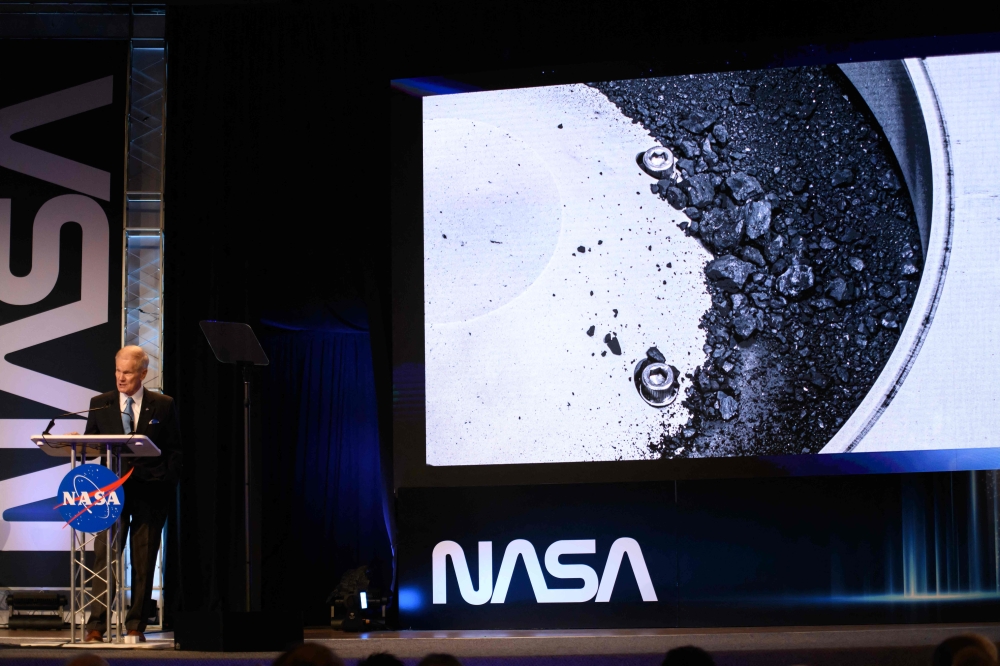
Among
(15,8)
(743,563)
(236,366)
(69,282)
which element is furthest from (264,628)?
(15,8)

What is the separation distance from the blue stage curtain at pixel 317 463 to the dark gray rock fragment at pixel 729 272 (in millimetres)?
1883

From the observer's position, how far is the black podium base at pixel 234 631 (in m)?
3.64

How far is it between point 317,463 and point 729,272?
2388 mm

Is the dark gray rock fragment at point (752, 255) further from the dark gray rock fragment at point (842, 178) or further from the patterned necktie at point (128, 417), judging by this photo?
the patterned necktie at point (128, 417)

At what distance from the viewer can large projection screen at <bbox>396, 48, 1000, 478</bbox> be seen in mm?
4422

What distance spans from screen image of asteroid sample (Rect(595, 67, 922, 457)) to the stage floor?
3.01ft

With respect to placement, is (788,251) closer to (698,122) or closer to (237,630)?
(698,122)

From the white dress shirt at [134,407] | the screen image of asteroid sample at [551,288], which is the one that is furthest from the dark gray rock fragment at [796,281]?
the white dress shirt at [134,407]

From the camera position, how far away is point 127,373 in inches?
165

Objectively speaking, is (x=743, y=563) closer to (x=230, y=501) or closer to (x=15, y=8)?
(x=230, y=501)

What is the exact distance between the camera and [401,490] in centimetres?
481

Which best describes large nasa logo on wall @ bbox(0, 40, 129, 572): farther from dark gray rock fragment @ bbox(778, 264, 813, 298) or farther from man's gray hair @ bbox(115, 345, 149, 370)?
dark gray rock fragment @ bbox(778, 264, 813, 298)

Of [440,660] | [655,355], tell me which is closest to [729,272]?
[655,355]

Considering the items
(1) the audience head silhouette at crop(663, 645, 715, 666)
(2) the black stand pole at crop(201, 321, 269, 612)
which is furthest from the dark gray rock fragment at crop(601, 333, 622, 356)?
(1) the audience head silhouette at crop(663, 645, 715, 666)
